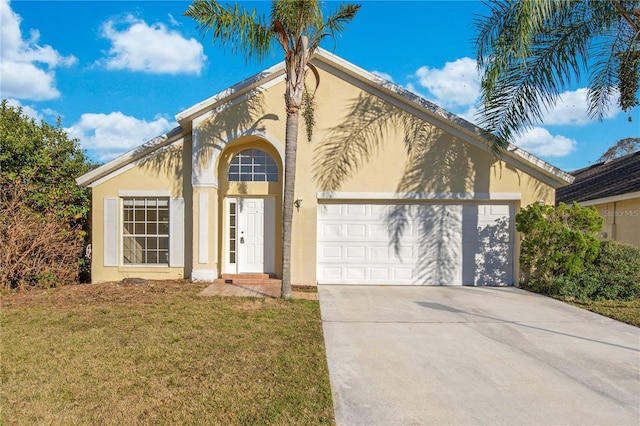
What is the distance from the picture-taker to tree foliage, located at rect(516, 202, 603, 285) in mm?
9008

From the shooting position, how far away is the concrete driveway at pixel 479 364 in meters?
3.75

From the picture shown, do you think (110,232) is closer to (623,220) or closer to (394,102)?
(394,102)

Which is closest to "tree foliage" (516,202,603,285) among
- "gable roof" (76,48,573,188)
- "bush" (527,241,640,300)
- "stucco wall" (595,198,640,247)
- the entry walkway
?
"bush" (527,241,640,300)

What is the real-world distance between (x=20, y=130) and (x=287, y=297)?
932 centimetres

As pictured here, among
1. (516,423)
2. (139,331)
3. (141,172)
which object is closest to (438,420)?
(516,423)

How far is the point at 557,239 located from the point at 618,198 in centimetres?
604

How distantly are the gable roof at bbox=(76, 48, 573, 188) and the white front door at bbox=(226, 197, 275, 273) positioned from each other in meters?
2.77

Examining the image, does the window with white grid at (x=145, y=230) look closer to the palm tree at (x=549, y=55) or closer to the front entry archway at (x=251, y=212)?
the front entry archway at (x=251, y=212)

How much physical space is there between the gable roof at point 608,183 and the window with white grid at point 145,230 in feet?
49.0

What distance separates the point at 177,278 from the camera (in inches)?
414

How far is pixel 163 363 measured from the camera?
15.5 ft

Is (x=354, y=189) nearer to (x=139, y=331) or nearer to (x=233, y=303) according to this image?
(x=233, y=303)

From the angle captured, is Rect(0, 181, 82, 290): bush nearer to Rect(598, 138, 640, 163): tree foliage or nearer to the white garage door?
the white garage door

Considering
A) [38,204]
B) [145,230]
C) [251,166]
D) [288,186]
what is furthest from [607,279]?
[38,204]
